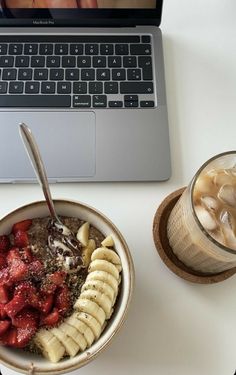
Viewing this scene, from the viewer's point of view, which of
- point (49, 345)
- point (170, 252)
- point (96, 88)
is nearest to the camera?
point (49, 345)

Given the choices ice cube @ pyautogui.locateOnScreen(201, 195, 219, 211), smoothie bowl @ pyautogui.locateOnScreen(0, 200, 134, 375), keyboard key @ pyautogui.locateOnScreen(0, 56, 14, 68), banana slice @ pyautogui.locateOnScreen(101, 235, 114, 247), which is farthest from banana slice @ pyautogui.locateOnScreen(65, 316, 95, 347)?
keyboard key @ pyautogui.locateOnScreen(0, 56, 14, 68)

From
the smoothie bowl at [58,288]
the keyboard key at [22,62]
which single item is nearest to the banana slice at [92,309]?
the smoothie bowl at [58,288]

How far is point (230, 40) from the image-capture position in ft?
2.92

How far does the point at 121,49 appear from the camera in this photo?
847 millimetres

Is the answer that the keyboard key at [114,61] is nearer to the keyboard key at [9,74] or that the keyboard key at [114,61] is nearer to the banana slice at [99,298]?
the keyboard key at [9,74]

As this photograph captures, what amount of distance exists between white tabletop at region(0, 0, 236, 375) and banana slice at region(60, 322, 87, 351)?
0.26 ft

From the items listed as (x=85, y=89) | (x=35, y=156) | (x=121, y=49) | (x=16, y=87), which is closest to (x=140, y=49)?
(x=121, y=49)

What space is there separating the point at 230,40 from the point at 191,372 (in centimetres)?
64

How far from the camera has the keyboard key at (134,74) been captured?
0.82 meters

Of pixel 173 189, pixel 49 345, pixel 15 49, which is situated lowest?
pixel 49 345

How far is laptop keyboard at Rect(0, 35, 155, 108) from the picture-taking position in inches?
31.6

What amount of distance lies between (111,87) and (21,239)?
13.1 inches

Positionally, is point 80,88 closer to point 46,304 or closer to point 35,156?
point 35,156

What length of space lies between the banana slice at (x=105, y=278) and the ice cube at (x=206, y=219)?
150 mm
